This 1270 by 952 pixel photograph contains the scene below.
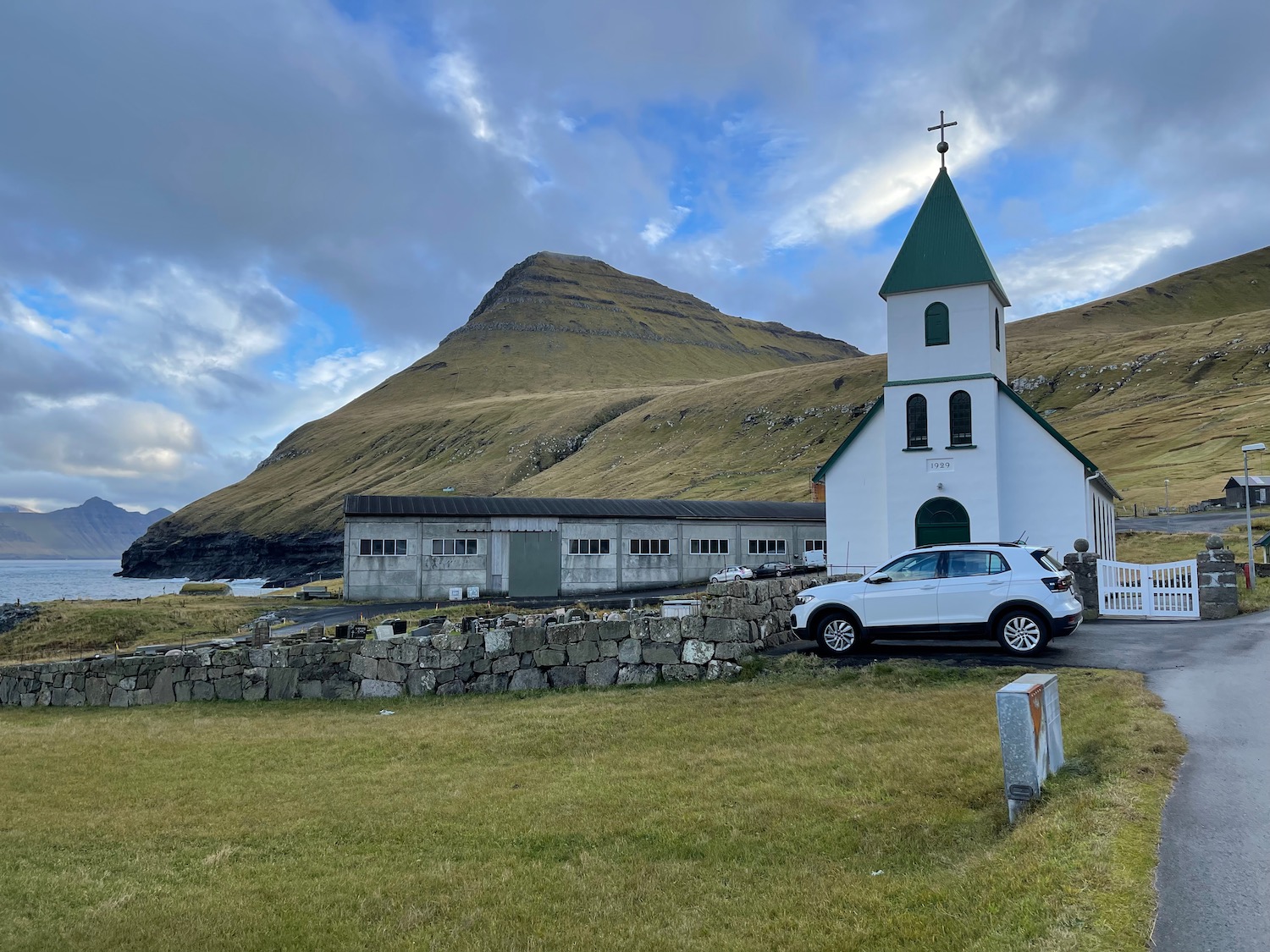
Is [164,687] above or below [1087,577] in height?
below

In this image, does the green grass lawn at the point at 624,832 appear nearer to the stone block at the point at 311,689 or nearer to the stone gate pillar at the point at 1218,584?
the stone block at the point at 311,689

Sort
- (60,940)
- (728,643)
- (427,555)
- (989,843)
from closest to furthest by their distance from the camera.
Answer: (60,940) → (989,843) → (728,643) → (427,555)

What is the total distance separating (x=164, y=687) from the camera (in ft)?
63.0

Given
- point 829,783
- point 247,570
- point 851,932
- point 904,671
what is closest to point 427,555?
point 904,671

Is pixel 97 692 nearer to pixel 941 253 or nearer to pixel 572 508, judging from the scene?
pixel 941 253

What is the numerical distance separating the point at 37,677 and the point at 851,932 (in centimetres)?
2164

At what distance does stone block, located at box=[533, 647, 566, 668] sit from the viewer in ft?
54.1

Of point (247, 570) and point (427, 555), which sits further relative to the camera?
point (247, 570)

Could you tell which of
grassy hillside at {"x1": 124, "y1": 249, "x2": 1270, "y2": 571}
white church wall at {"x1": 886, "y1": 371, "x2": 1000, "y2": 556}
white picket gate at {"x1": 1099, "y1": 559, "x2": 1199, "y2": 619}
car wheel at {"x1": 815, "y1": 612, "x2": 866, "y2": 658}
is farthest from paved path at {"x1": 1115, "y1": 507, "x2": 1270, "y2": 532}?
car wheel at {"x1": 815, "y1": 612, "x2": 866, "y2": 658}

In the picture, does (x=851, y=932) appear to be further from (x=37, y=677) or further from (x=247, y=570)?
(x=247, y=570)

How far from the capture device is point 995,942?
16.5 feet

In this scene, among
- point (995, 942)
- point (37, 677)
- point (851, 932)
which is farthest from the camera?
point (37, 677)

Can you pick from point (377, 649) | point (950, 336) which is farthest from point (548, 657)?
point (950, 336)

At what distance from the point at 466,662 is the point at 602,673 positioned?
2.84 meters
